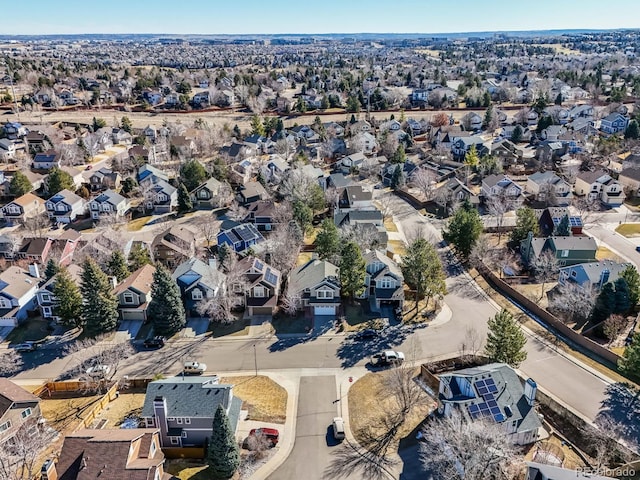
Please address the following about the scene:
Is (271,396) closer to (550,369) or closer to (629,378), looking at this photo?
(550,369)

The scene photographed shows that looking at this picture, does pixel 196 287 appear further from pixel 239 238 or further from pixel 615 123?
pixel 615 123

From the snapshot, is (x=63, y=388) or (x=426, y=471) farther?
(x=63, y=388)

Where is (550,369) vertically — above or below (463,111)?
below

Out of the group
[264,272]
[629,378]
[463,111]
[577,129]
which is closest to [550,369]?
[629,378]

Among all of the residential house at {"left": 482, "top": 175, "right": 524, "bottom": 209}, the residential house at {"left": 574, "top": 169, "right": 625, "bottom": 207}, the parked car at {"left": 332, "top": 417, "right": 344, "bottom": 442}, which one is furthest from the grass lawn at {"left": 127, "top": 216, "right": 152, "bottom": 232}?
the residential house at {"left": 574, "top": 169, "right": 625, "bottom": 207}

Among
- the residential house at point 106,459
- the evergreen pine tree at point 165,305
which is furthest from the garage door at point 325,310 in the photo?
the residential house at point 106,459

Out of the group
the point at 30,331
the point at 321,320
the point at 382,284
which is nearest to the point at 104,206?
the point at 30,331

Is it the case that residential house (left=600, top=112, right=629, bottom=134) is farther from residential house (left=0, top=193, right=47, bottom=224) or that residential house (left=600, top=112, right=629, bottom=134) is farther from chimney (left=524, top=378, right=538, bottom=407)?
residential house (left=0, top=193, right=47, bottom=224)
